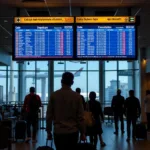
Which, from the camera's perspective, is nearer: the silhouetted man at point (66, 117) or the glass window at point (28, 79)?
the silhouetted man at point (66, 117)

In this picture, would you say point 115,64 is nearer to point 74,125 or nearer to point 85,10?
point 85,10

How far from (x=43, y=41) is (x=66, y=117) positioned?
3.63m

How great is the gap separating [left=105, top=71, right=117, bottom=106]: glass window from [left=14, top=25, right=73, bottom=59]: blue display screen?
19.4 metres

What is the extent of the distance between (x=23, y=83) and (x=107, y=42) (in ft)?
66.1

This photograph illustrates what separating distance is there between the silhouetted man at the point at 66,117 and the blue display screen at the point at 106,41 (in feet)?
10.6

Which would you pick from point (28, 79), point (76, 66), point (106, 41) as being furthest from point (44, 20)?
point (28, 79)

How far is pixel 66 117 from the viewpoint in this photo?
207 inches

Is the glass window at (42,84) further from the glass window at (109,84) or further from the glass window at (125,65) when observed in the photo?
the glass window at (125,65)

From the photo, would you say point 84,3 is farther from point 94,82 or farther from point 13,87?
point 13,87

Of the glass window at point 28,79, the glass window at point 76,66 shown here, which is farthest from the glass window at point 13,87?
the glass window at point 76,66

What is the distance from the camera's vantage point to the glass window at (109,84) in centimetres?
2773

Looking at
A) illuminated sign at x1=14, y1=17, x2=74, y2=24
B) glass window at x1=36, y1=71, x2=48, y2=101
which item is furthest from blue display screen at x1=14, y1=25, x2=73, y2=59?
glass window at x1=36, y1=71, x2=48, y2=101

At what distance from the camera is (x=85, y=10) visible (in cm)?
1050

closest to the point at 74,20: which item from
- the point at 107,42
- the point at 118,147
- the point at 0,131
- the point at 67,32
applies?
the point at 67,32
